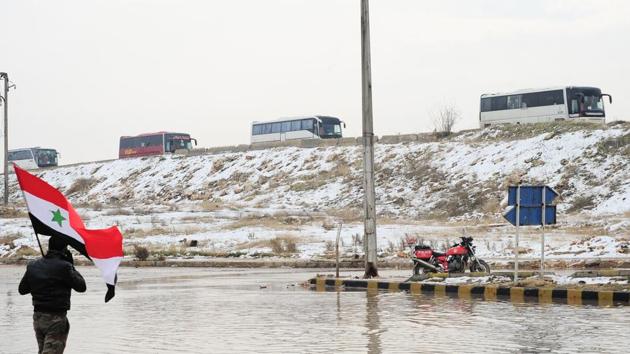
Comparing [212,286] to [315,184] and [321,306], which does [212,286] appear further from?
[315,184]

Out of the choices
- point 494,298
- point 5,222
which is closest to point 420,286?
point 494,298

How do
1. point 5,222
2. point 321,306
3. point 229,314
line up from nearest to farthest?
point 229,314 → point 321,306 → point 5,222

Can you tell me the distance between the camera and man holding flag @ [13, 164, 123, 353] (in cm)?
862

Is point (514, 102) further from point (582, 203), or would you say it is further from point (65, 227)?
point (65, 227)

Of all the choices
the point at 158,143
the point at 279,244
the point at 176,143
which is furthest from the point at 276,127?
the point at 279,244

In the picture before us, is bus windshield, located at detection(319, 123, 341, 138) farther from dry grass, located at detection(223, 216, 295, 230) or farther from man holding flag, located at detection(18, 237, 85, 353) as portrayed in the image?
man holding flag, located at detection(18, 237, 85, 353)

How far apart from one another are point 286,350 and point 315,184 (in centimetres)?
6552

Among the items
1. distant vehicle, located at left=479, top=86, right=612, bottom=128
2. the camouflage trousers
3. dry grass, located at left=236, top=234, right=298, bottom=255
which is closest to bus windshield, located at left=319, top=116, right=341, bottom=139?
distant vehicle, located at left=479, top=86, right=612, bottom=128

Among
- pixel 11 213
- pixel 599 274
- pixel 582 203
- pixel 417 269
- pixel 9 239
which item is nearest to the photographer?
pixel 599 274

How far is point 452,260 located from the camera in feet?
74.7

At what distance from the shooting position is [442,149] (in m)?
76.2

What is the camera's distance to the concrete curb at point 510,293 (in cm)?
1708

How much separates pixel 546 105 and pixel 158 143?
4582 cm

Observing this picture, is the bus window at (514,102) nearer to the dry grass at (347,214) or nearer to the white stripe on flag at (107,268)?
the dry grass at (347,214)
